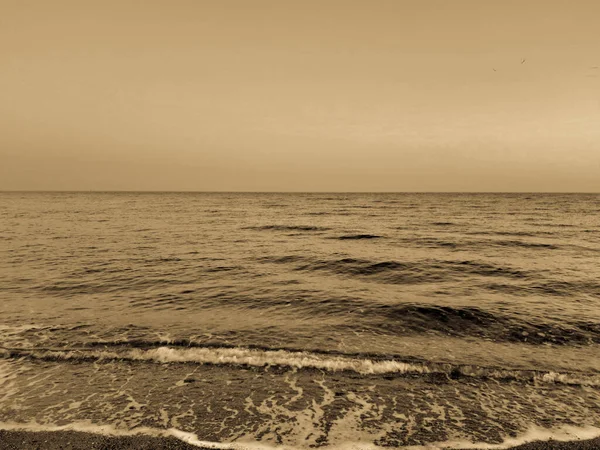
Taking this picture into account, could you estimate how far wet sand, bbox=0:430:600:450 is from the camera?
5227 millimetres

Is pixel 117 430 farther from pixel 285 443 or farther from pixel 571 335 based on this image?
pixel 571 335

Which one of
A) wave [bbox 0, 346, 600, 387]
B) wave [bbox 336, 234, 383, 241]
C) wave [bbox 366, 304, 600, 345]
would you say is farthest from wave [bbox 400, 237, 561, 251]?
wave [bbox 0, 346, 600, 387]

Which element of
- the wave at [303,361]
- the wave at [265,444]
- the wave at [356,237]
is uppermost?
the wave at [356,237]

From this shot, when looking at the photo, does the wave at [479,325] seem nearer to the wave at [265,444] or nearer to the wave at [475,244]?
the wave at [265,444]

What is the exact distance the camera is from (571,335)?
10062mm

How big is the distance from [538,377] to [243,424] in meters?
6.33

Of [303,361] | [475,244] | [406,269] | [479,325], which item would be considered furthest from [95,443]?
[475,244]

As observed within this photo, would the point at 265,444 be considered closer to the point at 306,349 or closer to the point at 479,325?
the point at 306,349

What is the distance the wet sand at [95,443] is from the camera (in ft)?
17.1

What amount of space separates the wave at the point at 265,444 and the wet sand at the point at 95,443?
3.2 inches

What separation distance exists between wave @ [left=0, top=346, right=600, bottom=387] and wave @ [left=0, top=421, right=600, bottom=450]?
6.26ft

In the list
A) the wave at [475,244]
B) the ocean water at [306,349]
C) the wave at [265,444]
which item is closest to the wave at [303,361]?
the ocean water at [306,349]

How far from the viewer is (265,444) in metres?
5.40

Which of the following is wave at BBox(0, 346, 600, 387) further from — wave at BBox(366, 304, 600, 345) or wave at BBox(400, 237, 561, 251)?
wave at BBox(400, 237, 561, 251)
